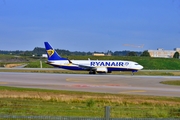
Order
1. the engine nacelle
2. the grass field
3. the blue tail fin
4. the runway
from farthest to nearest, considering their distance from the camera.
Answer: the blue tail fin, the engine nacelle, the runway, the grass field

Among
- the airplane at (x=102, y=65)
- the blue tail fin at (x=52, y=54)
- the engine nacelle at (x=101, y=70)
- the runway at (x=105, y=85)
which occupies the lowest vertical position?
the runway at (x=105, y=85)

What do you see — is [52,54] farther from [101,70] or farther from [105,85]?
[105,85]

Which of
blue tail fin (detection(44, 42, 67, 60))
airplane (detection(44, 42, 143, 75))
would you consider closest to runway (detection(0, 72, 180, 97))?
airplane (detection(44, 42, 143, 75))

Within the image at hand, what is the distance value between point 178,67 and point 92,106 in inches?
4056

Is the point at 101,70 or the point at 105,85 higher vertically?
the point at 101,70

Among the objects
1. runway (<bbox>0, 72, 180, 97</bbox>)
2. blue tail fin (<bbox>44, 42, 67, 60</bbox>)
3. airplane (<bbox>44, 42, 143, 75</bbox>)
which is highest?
blue tail fin (<bbox>44, 42, 67, 60</bbox>)

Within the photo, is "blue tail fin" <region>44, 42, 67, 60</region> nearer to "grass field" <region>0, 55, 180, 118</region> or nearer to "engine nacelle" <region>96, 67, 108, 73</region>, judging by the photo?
"engine nacelle" <region>96, 67, 108, 73</region>

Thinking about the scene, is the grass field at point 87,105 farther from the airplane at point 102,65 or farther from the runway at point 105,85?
the airplane at point 102,65

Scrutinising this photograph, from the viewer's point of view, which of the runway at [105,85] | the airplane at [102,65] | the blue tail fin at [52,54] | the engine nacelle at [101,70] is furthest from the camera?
the blue tail fin at [52,54]

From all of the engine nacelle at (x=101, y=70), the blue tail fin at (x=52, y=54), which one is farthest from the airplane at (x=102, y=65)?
the blue tail fin at (x=52, y=54)

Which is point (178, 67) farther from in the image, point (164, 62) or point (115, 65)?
point (115, 65)

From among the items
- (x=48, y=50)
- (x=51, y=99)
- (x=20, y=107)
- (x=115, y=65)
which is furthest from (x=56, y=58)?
(x=20, y=107)

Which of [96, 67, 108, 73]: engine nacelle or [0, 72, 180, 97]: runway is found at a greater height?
[96, 67, 108, 73]: engine nacelle

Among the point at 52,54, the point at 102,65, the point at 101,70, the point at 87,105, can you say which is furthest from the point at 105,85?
the point at 52,54
